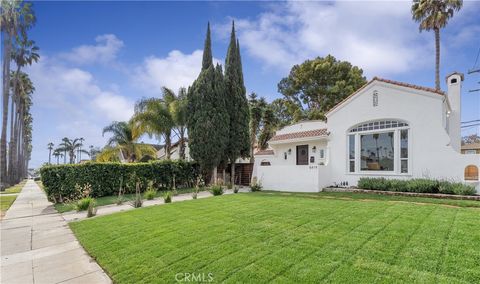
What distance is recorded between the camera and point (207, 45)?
18.9m

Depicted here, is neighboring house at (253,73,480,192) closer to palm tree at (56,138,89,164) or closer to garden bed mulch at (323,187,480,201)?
garden bed mulch at (323,187,480,201)

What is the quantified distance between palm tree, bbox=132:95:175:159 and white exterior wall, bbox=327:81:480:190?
13.3 metres

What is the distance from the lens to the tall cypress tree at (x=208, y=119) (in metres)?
17.5

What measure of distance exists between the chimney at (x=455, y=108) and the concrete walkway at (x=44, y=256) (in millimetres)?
17082

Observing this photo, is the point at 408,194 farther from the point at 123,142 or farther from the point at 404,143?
the point at 123,142

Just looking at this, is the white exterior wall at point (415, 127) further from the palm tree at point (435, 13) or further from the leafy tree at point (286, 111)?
the leafy tree at point (286, 111)

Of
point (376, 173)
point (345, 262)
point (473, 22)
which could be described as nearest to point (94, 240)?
point (345, 262)

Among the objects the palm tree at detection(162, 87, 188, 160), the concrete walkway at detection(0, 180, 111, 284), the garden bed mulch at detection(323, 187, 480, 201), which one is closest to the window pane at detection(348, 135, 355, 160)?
the garden bed mulch at detection(323, 187, 480, 201)

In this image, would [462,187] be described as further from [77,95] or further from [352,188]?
[77,95]

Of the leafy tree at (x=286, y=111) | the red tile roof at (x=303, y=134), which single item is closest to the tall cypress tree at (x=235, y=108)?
the red tile roof at (x=303, y=134)

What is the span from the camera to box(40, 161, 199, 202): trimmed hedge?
43.3 ft

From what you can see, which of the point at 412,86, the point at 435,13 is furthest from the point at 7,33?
the point at 435,13

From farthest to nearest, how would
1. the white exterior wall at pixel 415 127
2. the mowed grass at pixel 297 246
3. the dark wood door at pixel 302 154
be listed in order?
the dark wood door at pixel 302 154 < the white exterior wall at pixel 415 127 < the mowed grass at pixel 297 246

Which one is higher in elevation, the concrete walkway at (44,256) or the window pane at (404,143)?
the window pane at (404,143)
